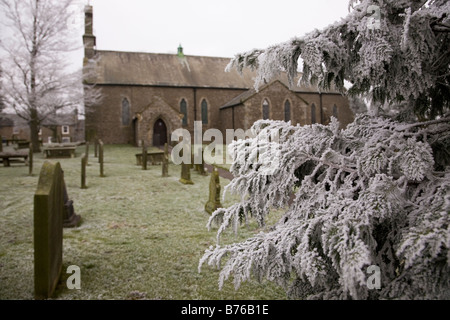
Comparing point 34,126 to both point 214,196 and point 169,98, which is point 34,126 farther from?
point 214,196

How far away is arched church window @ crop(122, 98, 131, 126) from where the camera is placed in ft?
96.0

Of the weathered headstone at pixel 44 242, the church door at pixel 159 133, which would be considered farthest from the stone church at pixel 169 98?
the weathered headstone at pixel 44 242

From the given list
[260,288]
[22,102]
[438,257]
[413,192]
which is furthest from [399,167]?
[22,102]

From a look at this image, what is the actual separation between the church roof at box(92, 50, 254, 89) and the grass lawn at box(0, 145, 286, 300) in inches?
839

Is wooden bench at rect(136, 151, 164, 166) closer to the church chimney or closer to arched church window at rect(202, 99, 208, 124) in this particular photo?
arched church window at rect(202, 99, 208, 124)

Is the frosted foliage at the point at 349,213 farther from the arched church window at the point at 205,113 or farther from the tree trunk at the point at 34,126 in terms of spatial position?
the arched church window at the point at 205,113

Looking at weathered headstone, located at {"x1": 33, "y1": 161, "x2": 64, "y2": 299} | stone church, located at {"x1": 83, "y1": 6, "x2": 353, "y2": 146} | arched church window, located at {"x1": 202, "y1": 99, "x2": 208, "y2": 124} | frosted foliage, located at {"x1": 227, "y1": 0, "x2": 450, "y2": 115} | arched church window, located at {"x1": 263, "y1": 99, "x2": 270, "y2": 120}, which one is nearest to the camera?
frosted foliage, located at {"x1": 227, "y1": 0, "x2": 450, "y2": 115}

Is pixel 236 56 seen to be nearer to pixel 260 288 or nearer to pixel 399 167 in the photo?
pixel 399 167

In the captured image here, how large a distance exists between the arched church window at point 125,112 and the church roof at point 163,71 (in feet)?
5.70

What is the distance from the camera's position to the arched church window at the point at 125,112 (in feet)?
96.0

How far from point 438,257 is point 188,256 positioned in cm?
377

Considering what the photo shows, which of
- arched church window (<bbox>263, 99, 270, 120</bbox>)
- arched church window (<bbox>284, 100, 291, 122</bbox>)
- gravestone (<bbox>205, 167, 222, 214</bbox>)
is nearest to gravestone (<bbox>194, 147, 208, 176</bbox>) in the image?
gravestone (<bbox>205, 167, 222, 214</bbox>)

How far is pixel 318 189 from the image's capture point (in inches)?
86.8

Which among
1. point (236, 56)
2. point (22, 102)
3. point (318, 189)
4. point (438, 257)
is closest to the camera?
point (438, 257)
